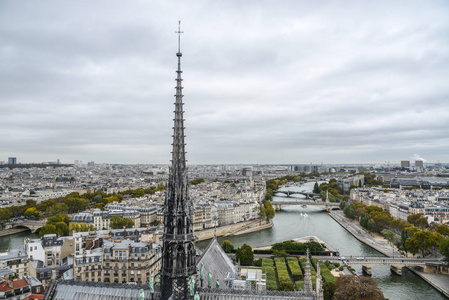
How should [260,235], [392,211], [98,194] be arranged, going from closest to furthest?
[260,235] → [392,211] → [98,194]

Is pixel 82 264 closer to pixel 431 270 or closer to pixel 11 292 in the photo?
pixel 11 292

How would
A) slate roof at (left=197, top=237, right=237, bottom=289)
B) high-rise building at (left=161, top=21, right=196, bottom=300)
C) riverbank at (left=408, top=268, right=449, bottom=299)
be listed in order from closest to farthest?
1. high-rise building at (left=161, top=21, right=196, bottom=300)
2. slate roof at (left=197, top=237, right=237, bottom=289)
3. riverbank at (left=408, top=268, right=449, bottom=299)

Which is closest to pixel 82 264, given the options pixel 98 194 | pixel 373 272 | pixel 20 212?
pixel 373 272

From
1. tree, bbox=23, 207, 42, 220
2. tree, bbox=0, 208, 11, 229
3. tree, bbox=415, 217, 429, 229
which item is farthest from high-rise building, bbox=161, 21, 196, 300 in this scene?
tree, bbox=23, 207, 42, 220

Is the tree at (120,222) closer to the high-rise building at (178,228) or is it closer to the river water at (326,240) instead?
the river water at (326,240)

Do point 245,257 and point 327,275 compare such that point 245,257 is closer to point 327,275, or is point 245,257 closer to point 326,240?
point 327,275

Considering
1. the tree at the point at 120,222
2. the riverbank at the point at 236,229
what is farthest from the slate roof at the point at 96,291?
the riverbank at the point at 236,229

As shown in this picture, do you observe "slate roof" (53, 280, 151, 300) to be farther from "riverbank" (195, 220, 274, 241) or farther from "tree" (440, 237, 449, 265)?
"riverbank" (195, 220, 274, 241)
